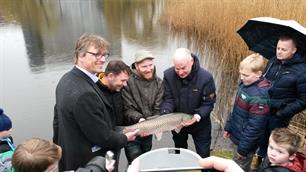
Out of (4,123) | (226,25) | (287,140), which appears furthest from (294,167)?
(226,25)

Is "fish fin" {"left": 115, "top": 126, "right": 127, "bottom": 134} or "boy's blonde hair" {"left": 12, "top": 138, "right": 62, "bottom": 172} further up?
"boy's blonde hair" {"left": 12, "top": 138, "right": 62, "bottom": 172}

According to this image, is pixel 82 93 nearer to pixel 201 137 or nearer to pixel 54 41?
pixel 201 137

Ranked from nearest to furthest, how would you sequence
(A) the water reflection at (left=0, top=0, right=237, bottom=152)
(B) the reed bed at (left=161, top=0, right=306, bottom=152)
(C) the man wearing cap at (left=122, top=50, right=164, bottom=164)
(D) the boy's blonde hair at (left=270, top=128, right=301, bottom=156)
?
1. (D) the boy's blonde hair at (left=270, top=128, right=301, bottom=156)
2. (C) the man wearing cap at (left=122, top=50, right=164, bottom=164)
3. (B) the reed bed at (left=161, top=0, right=306, bottom=152)
4. (A) the water reflection at (left=0, top=0, right=237, bottom=152)

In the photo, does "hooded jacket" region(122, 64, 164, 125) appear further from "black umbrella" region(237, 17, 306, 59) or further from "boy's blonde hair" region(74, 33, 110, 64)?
"black umbrella" region(237, 17, 306, 59)

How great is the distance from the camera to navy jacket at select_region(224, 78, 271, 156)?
10.9ft

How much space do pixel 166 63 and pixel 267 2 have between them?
11.5 feet

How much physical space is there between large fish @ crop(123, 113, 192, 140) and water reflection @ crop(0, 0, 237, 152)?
281cm

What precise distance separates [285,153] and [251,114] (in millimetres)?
826

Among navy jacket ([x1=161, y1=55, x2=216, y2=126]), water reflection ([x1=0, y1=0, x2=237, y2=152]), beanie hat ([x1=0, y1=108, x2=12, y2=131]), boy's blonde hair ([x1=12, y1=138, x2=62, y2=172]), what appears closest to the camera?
boy's blonde hair ([x1=12, y1=138, x2=62, y2=172])

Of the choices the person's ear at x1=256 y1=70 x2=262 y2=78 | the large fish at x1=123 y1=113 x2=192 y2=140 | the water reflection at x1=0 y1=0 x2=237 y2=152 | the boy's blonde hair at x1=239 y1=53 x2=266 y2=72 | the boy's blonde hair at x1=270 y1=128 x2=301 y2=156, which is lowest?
the water reflection at x1=0 y1=0 x2=237 y2=152

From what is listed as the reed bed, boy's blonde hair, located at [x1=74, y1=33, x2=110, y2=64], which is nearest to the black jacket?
boy's blonde hair, located at [x1=74, y1=33, x2=110, y2=64]

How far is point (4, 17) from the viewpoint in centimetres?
2008

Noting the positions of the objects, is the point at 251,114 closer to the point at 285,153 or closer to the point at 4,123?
the point at 285,153

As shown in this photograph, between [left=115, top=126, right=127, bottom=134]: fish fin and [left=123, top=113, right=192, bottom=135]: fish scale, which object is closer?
[left=115, top=126, right=127, bottom=134]: fish fin
